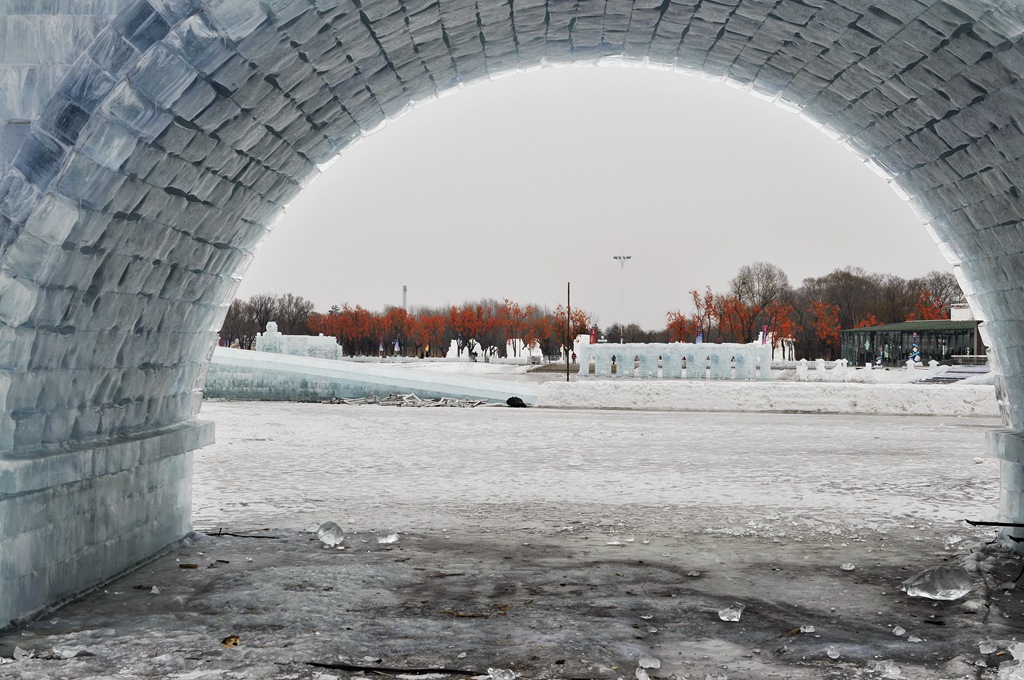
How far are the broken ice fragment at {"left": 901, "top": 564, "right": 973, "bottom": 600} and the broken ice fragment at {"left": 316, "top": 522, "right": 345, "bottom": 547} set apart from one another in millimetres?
5034

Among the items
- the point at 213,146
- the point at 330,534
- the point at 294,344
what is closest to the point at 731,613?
the point at 330,534

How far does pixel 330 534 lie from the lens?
889 cm

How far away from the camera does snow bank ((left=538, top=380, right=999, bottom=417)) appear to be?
26562 millimetres

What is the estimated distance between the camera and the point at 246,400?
30297mm

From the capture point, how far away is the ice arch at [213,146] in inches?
206

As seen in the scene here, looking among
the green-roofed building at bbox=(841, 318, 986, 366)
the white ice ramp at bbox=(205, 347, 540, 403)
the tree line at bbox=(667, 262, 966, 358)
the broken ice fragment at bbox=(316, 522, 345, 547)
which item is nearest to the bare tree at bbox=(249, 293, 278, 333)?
the tree line at bbox=(667, 262, 966, 358)

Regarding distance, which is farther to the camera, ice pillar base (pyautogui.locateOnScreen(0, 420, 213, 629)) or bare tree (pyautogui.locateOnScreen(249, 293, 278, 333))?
bare tree (pyautogui.locateOnScreen(249, 293, 278, 333))

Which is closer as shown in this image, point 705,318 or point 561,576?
point 561,576

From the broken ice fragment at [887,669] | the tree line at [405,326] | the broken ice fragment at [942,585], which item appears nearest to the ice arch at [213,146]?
the broken ice fragment at [942,585]

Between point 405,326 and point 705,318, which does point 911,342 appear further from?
point 405,326

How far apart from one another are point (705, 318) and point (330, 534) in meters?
91.6

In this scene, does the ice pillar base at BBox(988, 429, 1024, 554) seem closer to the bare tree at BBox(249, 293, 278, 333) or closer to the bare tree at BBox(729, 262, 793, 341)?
the bare tree at BBox(729, 262, 793, 341)

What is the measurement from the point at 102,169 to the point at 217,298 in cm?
325

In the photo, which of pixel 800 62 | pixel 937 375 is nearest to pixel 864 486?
pixel 800 62
